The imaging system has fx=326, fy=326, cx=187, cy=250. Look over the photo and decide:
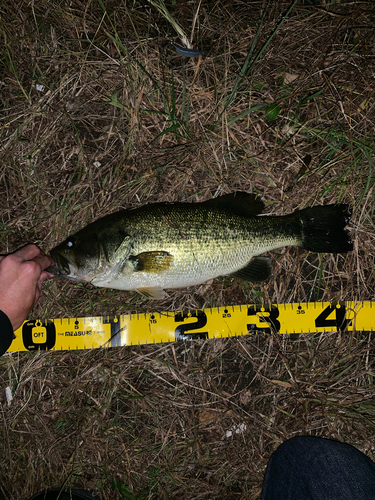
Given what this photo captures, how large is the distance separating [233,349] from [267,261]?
1.03 metres

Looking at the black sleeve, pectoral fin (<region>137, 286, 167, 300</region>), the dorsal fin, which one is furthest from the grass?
the black sleeve

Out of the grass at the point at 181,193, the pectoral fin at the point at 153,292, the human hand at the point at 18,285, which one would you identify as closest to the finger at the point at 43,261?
the human hand at the point at 18,285

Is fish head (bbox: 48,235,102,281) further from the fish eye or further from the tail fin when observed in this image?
the tail fin

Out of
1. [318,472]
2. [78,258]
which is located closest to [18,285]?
[78,258]

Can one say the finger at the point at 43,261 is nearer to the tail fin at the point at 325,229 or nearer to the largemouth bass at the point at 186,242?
the largemouth bass at the point at 186,242

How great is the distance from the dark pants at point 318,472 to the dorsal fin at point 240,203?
233 cm

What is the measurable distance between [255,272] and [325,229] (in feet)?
2.59

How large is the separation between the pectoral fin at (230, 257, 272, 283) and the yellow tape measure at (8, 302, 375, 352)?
1.34ft

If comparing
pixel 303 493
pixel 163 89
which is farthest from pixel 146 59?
pixel 303 493

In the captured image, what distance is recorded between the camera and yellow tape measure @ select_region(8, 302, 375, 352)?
3320 millimetres

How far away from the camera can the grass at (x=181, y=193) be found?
10.9 feet

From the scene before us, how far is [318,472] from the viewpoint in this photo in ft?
9.93

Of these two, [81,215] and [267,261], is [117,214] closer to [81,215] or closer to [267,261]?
[81,215]

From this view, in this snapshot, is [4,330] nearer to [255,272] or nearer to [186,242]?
[186,242]
